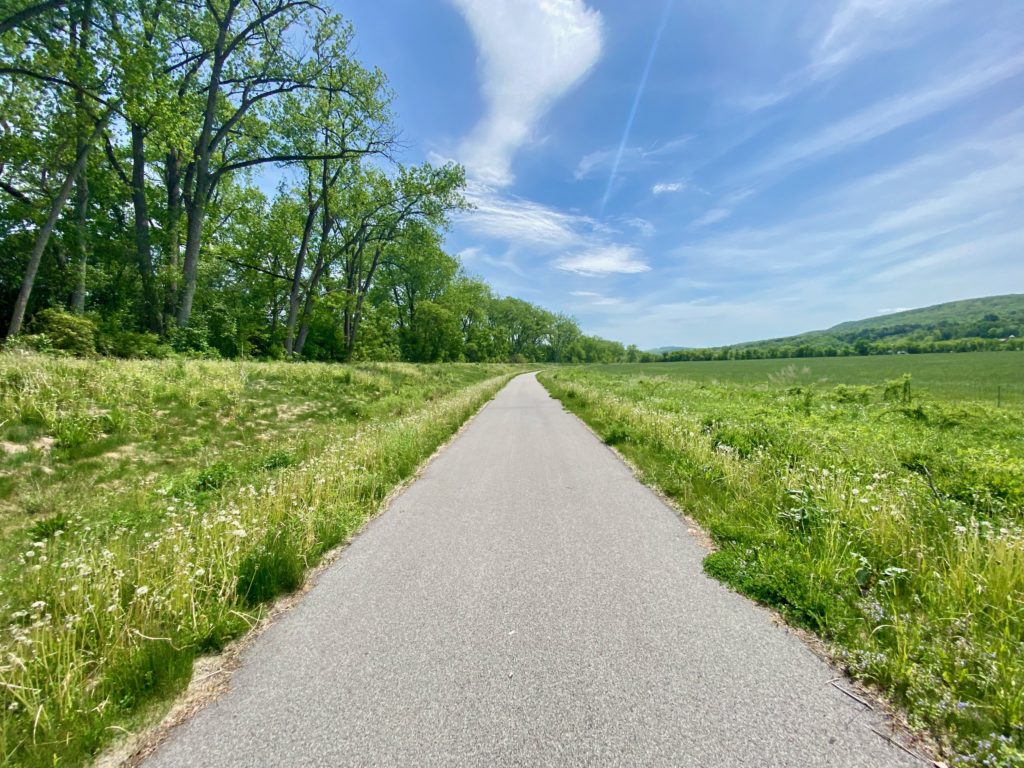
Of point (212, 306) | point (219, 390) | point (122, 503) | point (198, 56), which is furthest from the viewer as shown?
point (212, 306)

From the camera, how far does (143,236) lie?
19.6 m

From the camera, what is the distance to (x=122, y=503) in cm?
563

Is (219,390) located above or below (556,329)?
below

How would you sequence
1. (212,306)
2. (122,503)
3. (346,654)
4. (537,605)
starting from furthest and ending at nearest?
(212,306), (122,503), (537,605), (346,654)

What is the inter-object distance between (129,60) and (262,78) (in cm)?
747

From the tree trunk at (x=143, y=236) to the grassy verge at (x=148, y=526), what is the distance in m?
11.5

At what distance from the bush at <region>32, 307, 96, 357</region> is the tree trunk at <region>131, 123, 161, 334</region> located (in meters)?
5.54

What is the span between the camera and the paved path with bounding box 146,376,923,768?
201cm

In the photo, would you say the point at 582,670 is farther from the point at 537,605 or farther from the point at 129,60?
the point at 129,60

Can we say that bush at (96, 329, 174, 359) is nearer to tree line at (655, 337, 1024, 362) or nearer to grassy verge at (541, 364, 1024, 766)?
→ grassy verge at (541, 364, 1024, 766)

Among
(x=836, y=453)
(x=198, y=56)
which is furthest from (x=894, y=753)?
(x=198, y=56)

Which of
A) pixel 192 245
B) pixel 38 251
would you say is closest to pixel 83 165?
pixel 192 245

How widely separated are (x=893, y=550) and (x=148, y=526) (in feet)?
27.1

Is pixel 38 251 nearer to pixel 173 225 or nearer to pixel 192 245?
pixel 192 245
